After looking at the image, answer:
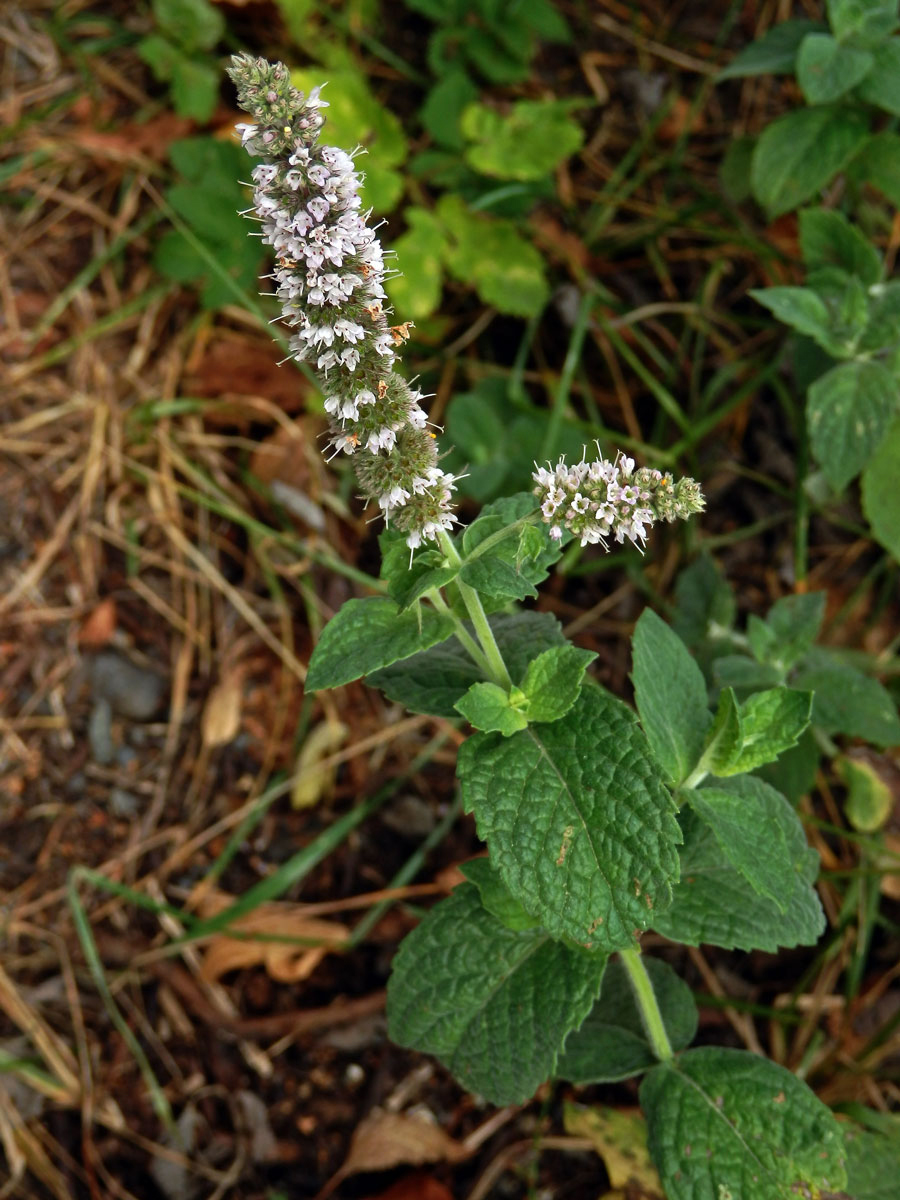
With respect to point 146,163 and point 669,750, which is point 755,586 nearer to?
point 669,750

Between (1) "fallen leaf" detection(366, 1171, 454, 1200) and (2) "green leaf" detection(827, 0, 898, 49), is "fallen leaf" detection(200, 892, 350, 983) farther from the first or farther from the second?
(2) "green leaf" detection(827, 0, 898, 49)

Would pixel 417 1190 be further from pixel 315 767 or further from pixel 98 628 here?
pixel 98 628

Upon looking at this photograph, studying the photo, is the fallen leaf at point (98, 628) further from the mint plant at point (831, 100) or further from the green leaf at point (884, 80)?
the green leaf at point (884, 80)

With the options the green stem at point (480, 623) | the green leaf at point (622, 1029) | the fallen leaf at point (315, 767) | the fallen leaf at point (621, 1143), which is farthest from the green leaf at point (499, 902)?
the fallen leaf at point (315, 767)

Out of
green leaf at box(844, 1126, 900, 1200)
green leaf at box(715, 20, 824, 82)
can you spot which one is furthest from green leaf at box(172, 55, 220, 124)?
green leaf at box(844, 1126, 900, 1200)

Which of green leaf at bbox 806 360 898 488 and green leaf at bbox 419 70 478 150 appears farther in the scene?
green leaf at bbox 419 70 478 150

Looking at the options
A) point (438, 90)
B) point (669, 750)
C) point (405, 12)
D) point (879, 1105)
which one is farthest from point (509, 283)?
point (879, 1105)

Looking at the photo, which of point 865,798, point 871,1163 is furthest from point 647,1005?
point 865,798
